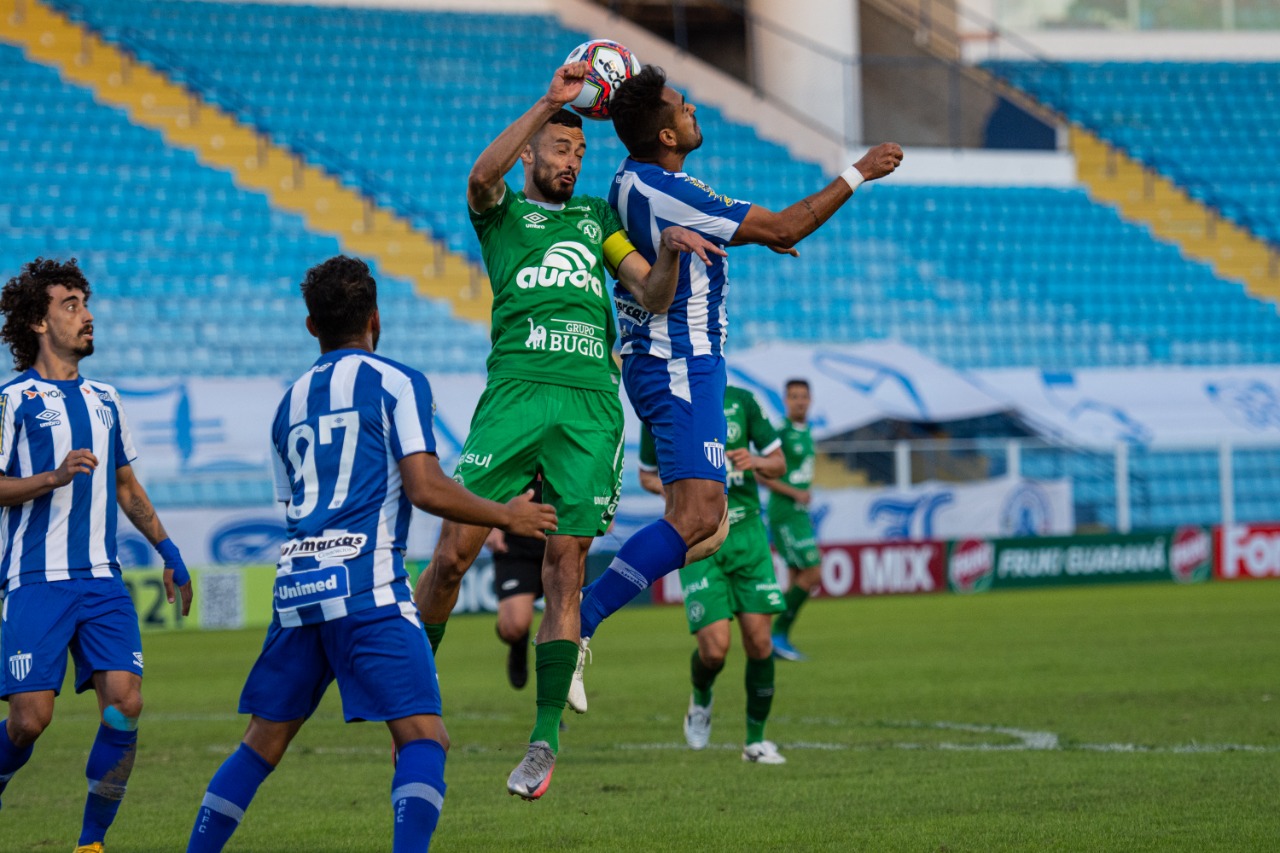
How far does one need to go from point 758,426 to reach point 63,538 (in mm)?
5022

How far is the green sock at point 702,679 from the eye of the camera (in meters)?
9.54

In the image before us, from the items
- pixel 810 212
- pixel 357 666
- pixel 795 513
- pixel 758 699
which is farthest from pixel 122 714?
pixel 795 513

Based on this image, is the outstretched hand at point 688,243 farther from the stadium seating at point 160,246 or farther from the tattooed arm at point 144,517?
the stadium seating at point 160,246

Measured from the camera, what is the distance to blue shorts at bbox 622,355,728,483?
23.2ft

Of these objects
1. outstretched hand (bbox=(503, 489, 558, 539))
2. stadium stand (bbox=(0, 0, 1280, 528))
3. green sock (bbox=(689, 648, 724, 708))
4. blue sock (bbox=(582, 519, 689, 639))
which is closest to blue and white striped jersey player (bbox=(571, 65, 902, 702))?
blue sock (bbox=(582, 519, 689, 639))

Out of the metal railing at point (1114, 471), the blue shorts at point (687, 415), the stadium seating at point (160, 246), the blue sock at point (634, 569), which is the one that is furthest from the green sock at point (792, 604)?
the stadium seating at point (160, 246)

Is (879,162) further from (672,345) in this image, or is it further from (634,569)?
(634,569)

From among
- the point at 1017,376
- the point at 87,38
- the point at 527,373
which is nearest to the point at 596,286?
the point at 527,373

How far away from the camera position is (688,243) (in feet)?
21.1

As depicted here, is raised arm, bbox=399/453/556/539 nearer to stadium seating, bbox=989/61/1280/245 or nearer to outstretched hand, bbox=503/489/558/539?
outstretched hand, bbox=503/489/558/539

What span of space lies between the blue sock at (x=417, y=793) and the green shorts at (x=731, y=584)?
15.1 feet

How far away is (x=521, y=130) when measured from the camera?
646cm

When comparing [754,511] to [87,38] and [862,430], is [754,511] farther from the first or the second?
[87,38]

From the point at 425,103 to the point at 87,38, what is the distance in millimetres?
5498
